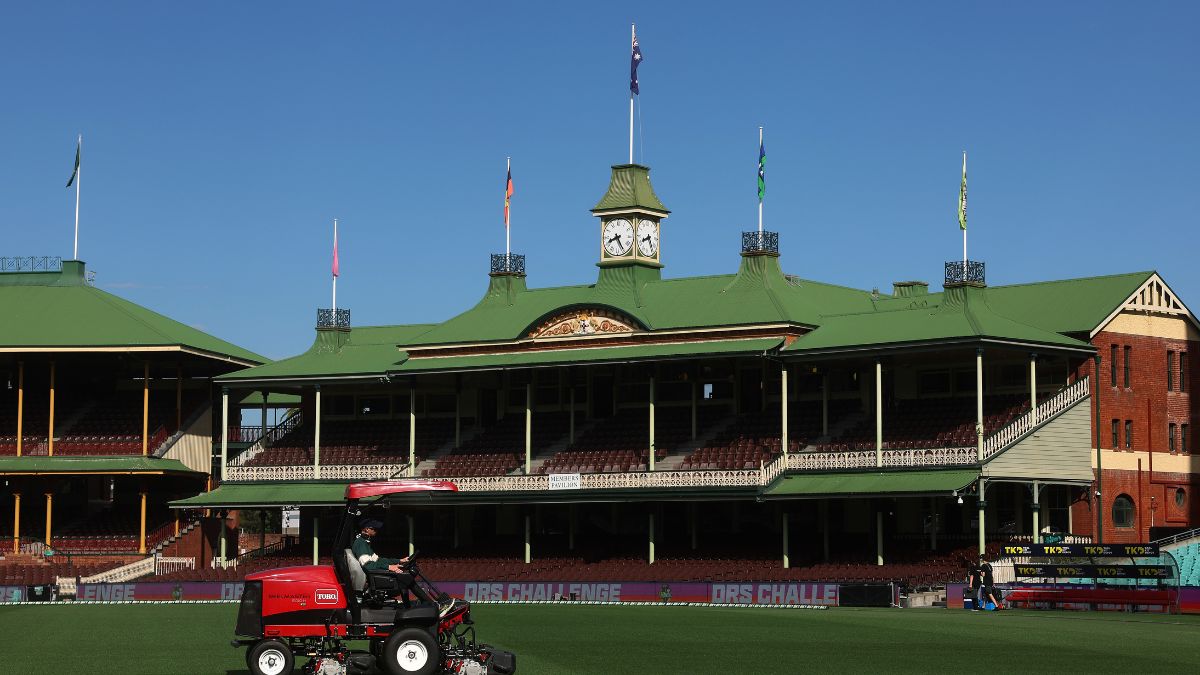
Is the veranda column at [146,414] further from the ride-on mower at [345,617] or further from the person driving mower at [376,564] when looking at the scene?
the person driving mower at [376,564]

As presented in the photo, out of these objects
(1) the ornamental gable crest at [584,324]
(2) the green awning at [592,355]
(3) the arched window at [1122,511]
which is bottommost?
(3) the arched window at [1122,511]

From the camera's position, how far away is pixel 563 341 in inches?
2717

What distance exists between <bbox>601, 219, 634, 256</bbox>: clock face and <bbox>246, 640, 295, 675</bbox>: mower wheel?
4794 cm

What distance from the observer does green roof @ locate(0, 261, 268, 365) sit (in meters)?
74.8

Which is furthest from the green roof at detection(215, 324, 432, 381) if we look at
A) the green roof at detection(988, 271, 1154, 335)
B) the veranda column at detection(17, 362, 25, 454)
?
the green roof at detection(988, 271, 1154, 335)

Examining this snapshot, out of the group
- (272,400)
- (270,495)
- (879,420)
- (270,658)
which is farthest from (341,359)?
(270,658)

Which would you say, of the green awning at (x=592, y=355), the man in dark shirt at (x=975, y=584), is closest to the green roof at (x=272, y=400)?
the green awning at (x=592, y=355)

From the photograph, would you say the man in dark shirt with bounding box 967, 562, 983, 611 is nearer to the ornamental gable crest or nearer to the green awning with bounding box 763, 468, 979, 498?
the green awning with bounding box 763, 468, 979, 498

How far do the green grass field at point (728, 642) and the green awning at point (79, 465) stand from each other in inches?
983

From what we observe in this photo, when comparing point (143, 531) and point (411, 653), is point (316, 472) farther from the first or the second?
point (411, 653)

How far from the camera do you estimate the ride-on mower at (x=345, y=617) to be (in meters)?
25.0

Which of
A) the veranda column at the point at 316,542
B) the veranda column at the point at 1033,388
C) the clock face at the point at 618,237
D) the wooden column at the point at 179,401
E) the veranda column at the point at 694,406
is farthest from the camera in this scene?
the wooden column at the point at 179,401

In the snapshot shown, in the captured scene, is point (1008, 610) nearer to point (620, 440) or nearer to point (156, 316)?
point (620, 440)

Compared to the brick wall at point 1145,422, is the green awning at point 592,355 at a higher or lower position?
higher
